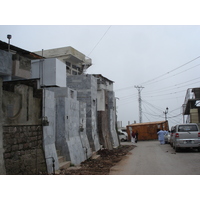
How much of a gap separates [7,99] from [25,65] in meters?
2.79

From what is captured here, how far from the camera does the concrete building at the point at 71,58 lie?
80.7 ft

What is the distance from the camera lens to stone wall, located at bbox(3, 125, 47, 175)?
6.85m

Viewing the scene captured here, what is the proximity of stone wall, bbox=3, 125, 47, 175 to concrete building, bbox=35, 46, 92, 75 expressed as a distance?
602 inches

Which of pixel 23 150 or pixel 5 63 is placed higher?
pixel 5 63

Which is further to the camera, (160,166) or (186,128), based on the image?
(186,128)

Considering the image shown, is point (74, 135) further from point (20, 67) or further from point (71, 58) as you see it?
point (71, 58)

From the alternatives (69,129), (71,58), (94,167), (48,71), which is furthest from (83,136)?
(71,58)

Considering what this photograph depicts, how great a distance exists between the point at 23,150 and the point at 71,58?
1857cm

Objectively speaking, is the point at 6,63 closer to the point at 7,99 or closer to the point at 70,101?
the point at 7,99

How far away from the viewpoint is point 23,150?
7574 mm

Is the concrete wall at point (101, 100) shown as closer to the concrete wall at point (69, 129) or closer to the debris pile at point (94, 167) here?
the debris pile at point (94, 167)

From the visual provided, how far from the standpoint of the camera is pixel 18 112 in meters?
7.47

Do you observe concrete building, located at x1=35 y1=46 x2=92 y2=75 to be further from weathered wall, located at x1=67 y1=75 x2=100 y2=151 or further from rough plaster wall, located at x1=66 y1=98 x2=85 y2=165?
rough plaster wall, located at x1=66 y1=98 x2=85 y2=165

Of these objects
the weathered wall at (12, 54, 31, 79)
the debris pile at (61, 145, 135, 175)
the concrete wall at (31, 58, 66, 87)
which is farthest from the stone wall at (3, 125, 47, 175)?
the concrete wall at (31, 58, 66, 87)
